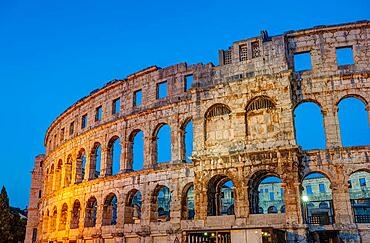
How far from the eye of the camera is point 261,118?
19.7m

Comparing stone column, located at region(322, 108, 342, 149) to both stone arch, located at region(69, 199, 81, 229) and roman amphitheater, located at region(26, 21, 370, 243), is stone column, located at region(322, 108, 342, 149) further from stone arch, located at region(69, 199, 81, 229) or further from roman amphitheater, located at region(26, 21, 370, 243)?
stone arch, located at region(69, 199, 81, 229)

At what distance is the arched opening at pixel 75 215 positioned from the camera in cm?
2828

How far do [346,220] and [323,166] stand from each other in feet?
8.79

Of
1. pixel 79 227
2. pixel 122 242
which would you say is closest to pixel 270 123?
pixel 122 242

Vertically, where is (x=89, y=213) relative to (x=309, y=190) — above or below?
below

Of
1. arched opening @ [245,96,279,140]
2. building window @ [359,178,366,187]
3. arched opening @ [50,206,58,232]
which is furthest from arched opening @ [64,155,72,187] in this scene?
building window @ [359,178,366,187]

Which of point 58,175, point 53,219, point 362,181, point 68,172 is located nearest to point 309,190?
point 362,181

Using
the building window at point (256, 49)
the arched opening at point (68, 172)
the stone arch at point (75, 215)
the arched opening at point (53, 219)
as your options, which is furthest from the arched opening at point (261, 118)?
the arched opening at point (53, 219)

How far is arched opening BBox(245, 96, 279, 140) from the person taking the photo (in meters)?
19.3

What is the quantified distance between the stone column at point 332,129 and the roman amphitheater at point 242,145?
48 millimetres

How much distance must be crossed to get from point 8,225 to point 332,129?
31851 millimetres

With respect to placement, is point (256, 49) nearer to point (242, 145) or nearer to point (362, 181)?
point (242, 145)

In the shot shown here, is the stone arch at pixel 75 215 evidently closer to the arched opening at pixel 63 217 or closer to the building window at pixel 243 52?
the arched opening at pixel 63 217

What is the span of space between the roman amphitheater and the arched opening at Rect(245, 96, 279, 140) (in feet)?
0.17
